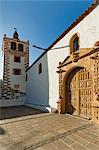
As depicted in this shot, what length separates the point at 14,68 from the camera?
16.4 m

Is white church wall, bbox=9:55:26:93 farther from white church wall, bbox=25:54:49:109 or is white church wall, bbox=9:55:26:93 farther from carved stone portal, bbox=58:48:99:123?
carved stone portal, bbox=58:48:99:123

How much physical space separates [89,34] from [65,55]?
2142 millimetres

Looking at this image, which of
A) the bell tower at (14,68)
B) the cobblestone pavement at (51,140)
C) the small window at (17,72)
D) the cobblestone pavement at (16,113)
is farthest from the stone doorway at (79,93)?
the small window at (17,72)

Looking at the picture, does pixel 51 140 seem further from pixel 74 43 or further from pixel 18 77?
pixel 18 77

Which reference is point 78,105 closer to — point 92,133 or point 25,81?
point 92,133

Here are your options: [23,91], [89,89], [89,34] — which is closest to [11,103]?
[23,91]

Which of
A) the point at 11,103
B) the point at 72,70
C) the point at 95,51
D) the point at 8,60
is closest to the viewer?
the point at 95,51

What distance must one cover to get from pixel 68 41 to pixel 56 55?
1563 mm

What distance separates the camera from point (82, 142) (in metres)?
3.45

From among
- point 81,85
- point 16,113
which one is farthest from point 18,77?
point 81,85

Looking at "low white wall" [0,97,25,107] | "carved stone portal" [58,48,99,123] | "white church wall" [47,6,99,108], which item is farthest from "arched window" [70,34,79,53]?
"low white wall" [0,97,25,107]

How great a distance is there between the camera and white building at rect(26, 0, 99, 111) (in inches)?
237

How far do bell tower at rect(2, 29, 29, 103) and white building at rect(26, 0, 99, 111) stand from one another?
317 centimetres

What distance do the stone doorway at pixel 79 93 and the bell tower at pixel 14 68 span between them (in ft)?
31.4
